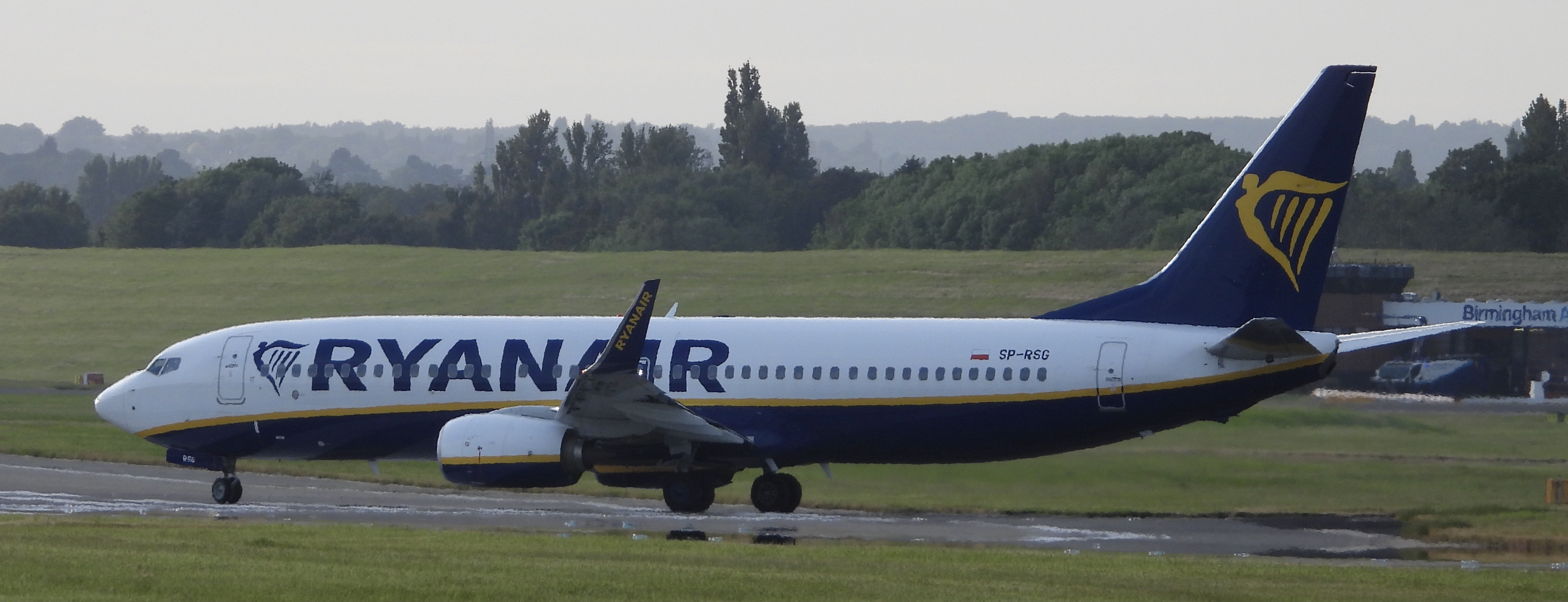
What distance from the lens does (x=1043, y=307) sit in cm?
6419

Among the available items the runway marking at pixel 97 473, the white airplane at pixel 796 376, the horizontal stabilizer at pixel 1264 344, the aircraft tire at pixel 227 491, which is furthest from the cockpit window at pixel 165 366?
the horizontal stabilizer at pixel 1264 344

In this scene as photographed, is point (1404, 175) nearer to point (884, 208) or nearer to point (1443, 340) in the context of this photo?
point (884, 208)

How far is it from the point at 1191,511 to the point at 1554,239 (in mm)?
68575

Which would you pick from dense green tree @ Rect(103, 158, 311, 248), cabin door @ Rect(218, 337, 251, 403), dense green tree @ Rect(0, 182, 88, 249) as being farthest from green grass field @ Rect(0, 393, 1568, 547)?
dense green tree @ Rect(0, 182, 88, 249)

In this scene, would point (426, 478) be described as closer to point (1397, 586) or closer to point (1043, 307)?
point (1397, 586)

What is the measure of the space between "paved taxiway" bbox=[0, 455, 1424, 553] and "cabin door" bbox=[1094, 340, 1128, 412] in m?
1.62

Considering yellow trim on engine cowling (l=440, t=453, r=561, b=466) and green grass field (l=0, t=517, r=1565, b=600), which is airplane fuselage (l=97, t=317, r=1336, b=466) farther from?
green grass field (l=0, t=517, r=1565, b=600)

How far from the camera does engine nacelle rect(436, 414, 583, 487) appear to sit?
25047 mm

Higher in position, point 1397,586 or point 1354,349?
point 1354,349

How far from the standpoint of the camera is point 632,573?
58.0ft

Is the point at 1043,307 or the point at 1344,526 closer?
the point at 1344,526

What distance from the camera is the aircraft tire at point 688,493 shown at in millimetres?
26984

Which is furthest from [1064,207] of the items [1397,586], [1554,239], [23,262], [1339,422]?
[1397,586]

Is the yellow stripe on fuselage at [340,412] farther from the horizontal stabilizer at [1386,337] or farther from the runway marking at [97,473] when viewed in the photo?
the horizontal stabilizer at [1386,337]
